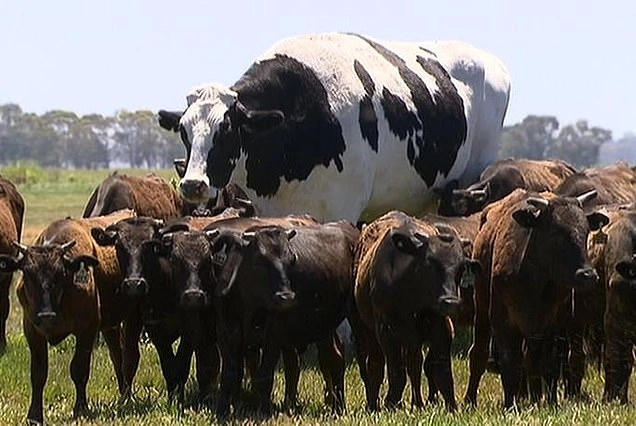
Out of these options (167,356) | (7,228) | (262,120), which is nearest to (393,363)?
(167,356)

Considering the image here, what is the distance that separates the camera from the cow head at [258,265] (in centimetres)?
1059

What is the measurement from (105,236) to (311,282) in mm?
1998

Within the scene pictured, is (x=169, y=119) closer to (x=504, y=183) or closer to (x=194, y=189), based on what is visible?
(x=194, y=189)

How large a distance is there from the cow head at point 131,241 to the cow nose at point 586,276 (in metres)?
3.81

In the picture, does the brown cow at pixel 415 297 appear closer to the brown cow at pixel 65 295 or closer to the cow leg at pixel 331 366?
the cow leg at pixel 331 366

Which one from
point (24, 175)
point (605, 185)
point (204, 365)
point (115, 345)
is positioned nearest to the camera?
point (204, 365)

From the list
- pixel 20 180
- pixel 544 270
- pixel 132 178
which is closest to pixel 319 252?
pixel 544 270

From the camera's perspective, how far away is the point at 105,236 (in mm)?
11766

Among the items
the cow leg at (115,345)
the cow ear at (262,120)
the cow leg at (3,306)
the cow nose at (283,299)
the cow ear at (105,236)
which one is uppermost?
the cow ear at (262,120)

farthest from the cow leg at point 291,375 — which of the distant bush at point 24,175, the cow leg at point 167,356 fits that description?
the distant bush at point 24,175

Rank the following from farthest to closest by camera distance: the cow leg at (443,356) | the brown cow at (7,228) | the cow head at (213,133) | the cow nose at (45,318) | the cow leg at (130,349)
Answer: the brown cow at (7,228) < the cow head at (213,133) < the cow leg at (130,349) < the cow nose at (45,318) < the cow leg at (443,356)

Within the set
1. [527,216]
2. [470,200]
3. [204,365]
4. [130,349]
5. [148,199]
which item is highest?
[527,216]

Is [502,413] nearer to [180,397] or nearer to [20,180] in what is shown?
[180,397]

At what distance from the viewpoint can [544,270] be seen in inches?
415
